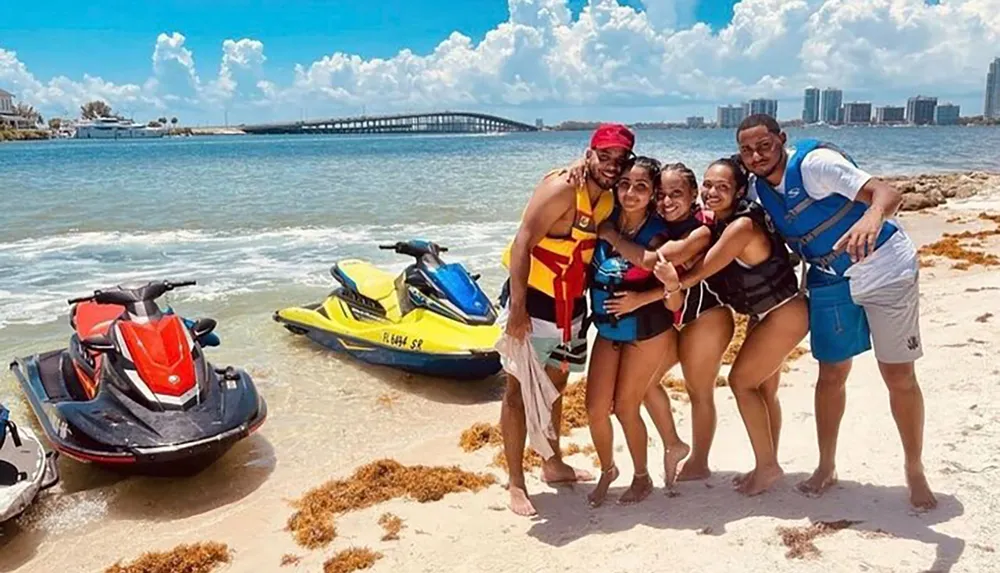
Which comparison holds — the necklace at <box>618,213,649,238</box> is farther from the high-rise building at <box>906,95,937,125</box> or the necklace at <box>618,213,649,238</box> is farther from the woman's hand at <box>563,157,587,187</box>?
the high-rise building at <box>906,95,937,125</box>

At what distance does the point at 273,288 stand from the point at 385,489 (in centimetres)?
678

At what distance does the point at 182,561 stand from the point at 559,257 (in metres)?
2.55

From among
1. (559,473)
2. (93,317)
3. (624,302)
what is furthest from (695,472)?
(93,317)

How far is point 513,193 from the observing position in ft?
86.2

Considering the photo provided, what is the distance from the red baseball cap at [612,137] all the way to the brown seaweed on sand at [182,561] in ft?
9.49

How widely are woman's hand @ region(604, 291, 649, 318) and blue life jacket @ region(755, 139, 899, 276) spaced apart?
714 millimetres

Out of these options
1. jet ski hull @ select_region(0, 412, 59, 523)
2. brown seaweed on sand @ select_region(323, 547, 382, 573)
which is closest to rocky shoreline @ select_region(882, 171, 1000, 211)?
brown seaweed on sand @ select_region(323, 547, 382, 573)

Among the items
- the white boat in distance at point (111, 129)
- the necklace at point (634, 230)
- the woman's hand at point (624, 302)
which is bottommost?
the woman's hand at point (624, 302)

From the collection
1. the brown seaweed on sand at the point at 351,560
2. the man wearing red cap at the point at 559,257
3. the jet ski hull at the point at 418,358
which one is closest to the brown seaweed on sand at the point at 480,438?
the jet ski hull at the point at 418,358

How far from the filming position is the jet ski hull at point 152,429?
488cm

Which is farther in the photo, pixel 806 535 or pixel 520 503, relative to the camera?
pixel 520 503

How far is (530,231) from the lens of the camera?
3.82 m

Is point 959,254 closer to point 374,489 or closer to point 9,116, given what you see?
point 374,489

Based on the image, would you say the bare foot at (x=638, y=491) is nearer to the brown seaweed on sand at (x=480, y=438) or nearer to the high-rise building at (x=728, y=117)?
the brown seaweed on sand at (x=480, y=438)
